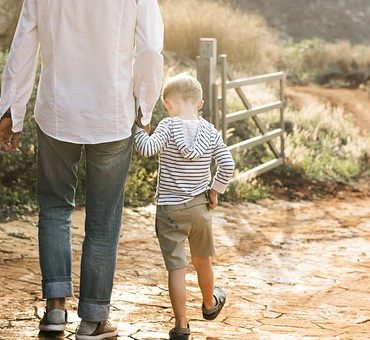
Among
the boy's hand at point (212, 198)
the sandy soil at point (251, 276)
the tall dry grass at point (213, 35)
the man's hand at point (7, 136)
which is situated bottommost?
the tall dry grass at point (213, 35)

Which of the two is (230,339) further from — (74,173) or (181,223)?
(74,173)

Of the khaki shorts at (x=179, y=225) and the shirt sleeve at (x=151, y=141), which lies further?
the khaki shorts at (x=179, y=225)

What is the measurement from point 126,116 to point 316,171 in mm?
7189

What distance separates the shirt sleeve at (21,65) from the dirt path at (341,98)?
1088cm

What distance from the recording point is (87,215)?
4602 millimetres

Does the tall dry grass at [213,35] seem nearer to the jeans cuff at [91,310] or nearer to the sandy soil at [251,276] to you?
the sandy soil at [251,276]

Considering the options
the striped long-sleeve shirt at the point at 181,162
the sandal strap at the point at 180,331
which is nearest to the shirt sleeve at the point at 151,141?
the striped long-sleeve shirt at the point at 181,162

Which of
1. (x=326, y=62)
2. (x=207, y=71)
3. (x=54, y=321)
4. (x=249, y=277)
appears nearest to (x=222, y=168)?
(x=54, y=321)

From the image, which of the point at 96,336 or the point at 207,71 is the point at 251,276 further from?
the point at 207,71

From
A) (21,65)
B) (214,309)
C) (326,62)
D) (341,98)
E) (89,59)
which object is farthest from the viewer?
(326,62)

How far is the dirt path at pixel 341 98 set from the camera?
16.4m

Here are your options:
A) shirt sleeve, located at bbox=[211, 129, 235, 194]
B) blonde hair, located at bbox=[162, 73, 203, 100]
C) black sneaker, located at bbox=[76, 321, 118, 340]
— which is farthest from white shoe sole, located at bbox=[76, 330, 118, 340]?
blonde hair, located at bbox=[162, 73, 203, 100]

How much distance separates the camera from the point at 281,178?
36.4ft

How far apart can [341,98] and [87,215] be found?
14151mm
